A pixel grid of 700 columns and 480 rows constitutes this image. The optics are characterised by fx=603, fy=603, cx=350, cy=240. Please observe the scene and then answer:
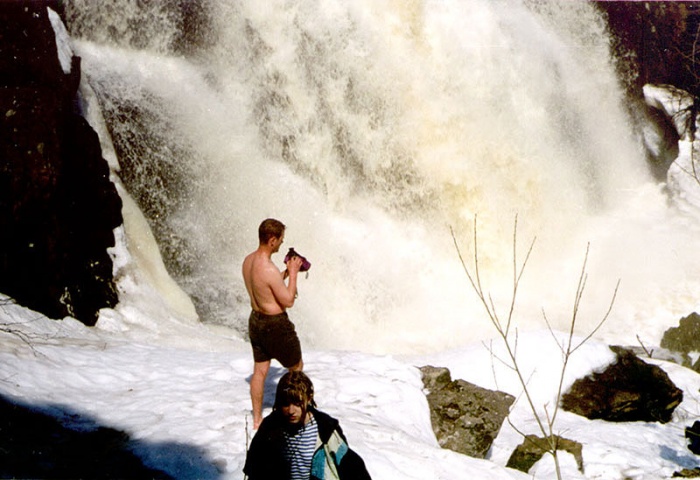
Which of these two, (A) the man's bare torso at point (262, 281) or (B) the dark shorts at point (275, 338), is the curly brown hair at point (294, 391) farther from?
(B) the dark shorts at point (275, 338)

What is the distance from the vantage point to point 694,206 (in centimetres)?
1675

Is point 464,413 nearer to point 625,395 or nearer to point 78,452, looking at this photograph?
point 625,395

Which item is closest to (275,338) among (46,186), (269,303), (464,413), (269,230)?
(269,303)

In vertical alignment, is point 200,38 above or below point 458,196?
above

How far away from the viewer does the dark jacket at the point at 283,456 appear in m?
2.71

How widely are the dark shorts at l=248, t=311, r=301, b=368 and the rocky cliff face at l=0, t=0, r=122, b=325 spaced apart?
436 cm

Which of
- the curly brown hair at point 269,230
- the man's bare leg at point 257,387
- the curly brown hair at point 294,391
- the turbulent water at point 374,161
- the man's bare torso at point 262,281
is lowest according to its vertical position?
the curly brown hair at point 294,391

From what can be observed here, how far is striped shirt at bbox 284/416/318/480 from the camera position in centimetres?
275

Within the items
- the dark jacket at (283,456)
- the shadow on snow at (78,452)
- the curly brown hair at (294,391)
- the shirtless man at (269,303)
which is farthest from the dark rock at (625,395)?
the curly brown hair at (294,391)

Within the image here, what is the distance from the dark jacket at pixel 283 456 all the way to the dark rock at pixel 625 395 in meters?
6.06

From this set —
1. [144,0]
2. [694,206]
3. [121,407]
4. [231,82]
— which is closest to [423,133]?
[231,82]

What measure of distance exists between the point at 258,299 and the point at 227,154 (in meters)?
8.81

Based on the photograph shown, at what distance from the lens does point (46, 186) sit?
7.98m

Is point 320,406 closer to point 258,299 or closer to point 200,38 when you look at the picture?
point 258,299
